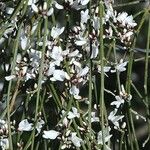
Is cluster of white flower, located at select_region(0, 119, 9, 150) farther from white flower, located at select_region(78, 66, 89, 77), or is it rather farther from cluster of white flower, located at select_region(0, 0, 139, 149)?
white flower, located at select_region(78, 66, 89, 77)

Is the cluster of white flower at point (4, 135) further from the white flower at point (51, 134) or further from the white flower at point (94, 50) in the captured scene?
the white flower at point (94, 50)

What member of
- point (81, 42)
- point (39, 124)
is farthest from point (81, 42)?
point (39, 124)

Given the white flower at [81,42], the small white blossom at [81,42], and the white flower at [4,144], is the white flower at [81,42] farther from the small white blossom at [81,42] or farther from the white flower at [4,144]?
the white flower at [4,144]

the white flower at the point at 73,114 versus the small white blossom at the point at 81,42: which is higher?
the small white blossom at the point at 81,42

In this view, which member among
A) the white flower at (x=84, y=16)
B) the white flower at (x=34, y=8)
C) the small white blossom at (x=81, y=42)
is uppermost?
the white flower at (x=34, y=8)

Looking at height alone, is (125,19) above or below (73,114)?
above

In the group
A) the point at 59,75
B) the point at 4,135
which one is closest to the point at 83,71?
the point at 59,75

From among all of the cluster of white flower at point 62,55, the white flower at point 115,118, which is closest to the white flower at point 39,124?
the cluster of white flower at point 62,55

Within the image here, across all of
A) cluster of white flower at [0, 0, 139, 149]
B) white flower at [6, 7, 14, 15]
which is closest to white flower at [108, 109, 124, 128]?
cluster of white flower at [0, 0, 139, 149]

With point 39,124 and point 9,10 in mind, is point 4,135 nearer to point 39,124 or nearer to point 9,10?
point 39,124

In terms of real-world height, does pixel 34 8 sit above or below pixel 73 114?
above

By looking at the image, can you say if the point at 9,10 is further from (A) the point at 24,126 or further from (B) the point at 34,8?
(A) the point at 24,126

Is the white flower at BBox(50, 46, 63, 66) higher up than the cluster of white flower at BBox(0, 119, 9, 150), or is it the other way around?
the white flower at BBox(50, 46, 63, 66)
